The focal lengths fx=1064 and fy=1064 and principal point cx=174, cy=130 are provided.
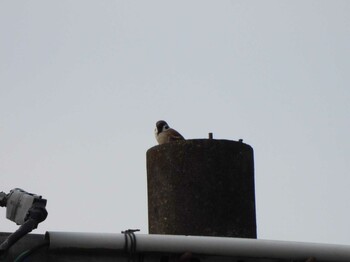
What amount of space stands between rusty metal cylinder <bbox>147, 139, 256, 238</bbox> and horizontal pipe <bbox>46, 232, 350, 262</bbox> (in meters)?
0.98

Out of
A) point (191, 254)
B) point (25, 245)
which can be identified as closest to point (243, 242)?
point (191, 254)

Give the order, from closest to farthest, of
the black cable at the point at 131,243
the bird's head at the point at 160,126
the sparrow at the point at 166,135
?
the black cable at the point at 131,243 < the sparrow at the point at 166,135 < the bird's head at the point at 160,126

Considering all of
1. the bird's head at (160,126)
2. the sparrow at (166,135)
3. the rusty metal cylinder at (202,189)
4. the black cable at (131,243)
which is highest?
the bird's head at (160,126)

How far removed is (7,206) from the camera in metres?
6.43

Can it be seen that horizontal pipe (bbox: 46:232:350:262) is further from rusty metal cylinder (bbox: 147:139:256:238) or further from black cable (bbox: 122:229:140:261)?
rusty metal cylinder (bbox: 147:139:256:238)

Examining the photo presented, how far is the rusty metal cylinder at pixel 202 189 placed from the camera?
309 inches

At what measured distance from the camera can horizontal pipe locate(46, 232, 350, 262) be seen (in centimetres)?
635

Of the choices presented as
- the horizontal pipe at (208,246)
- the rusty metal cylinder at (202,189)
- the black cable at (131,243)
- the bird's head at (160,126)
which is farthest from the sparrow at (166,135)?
the black cable at (131,243)

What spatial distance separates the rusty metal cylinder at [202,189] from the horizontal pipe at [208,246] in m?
0.98

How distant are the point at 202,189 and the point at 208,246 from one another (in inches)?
49.5

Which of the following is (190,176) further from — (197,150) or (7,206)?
(7,206)

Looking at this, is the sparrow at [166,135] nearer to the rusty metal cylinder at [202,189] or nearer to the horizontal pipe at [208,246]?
the rusty metal cylinder at [202,189]

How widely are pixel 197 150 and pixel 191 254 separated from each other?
1554mm

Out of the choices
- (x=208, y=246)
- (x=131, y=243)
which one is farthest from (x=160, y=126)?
(x=131, y=243)
